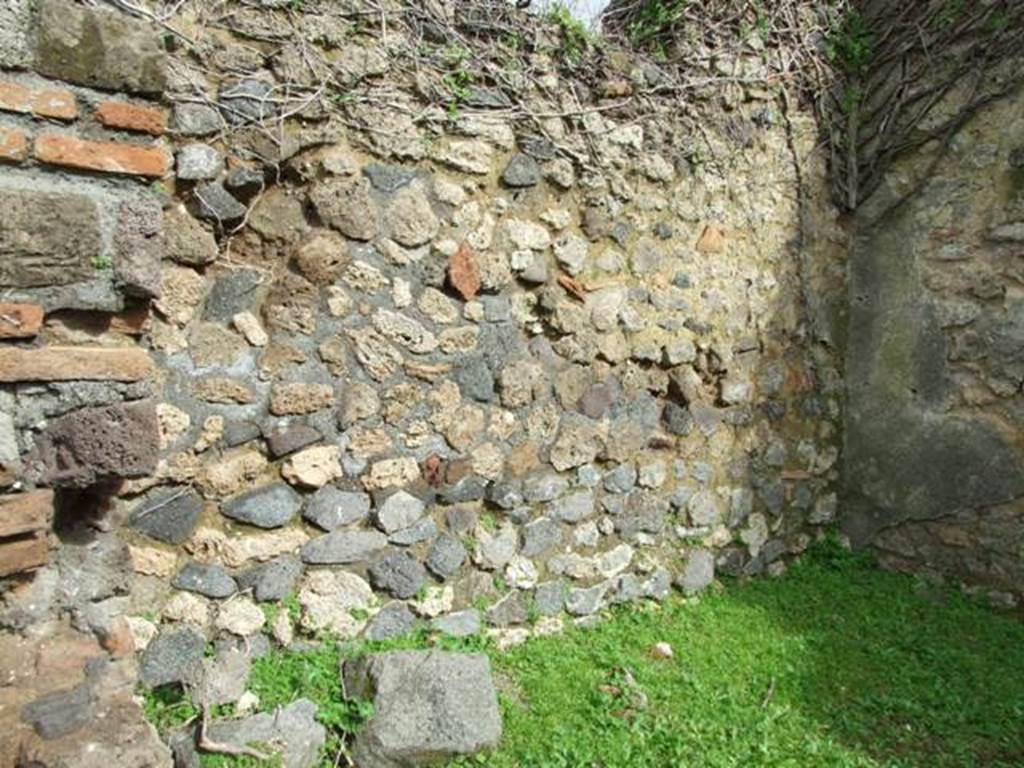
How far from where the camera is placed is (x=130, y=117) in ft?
5.80

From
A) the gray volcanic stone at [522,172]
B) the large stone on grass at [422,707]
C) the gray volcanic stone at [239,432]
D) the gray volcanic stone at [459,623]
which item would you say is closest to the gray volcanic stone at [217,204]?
the gray volcanic stone at [239,432]

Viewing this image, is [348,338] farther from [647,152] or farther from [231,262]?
[647,152]

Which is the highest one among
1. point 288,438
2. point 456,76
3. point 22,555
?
point 456,76

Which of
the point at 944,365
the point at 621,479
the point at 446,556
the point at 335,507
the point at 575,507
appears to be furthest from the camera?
the point at 944,365

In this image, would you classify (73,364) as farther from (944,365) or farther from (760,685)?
(944,365)

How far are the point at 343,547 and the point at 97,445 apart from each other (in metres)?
1.14

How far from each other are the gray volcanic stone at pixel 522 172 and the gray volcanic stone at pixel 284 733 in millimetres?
1941

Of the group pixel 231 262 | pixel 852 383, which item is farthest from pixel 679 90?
pixel 231 262

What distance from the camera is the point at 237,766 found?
2.25 metres

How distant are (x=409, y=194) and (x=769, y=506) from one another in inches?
92.5

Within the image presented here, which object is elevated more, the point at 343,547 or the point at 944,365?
the point at 944,365

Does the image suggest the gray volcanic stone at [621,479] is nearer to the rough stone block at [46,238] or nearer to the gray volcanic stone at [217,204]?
the gray volcanic stone at [217,204]

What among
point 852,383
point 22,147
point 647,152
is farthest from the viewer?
point 852,383

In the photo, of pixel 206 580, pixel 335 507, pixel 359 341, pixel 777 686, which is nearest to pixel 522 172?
pixel 359 341
